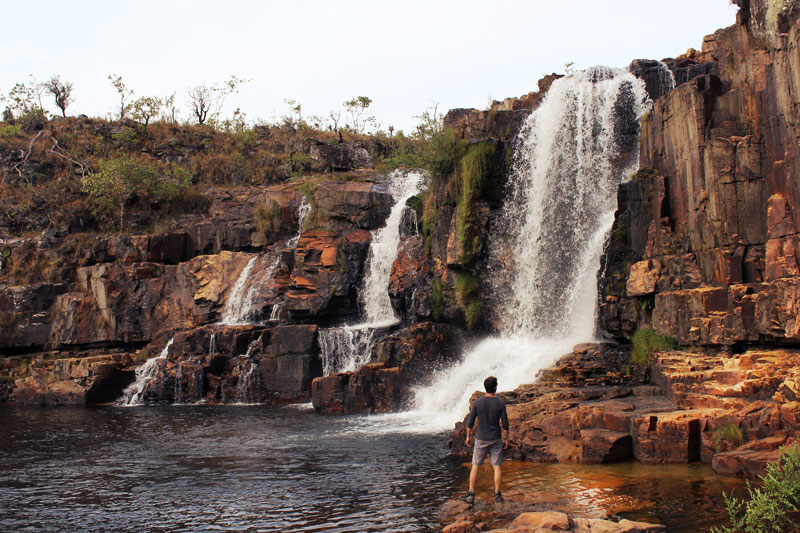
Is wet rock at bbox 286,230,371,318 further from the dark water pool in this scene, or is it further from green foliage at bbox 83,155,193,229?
green foliage at bbox 83,155,193,229

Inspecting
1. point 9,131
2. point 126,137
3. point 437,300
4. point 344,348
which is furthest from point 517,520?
point 9,131

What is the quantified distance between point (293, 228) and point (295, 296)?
25.4ft

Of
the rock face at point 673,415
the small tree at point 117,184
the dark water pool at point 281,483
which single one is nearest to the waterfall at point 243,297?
the small tree at point 117,184

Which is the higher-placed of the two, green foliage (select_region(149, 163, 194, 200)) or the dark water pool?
green foliage (select_region(149, 163, 194, 200))

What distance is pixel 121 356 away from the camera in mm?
32375

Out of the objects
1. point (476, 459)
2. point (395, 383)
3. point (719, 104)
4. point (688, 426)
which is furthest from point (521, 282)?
point (476, 459)

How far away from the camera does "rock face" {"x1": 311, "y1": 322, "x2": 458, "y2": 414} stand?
23.9 meters

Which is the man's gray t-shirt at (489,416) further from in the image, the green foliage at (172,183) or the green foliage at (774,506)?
the green foliage at (172,183)

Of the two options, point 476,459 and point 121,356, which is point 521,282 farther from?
point 121,356

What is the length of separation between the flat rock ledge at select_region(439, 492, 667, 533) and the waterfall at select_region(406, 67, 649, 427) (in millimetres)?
11093

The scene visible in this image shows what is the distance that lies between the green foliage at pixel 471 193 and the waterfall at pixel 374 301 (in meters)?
5.08

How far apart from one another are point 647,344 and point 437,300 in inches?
399

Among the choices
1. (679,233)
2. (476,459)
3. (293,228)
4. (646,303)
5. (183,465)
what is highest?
(293,228)

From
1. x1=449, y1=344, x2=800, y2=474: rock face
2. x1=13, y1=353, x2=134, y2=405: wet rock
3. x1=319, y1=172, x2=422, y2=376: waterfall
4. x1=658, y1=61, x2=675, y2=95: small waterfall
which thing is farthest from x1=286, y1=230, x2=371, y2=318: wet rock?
x1=449, y1=344, x2=800, y2=474: rock face
